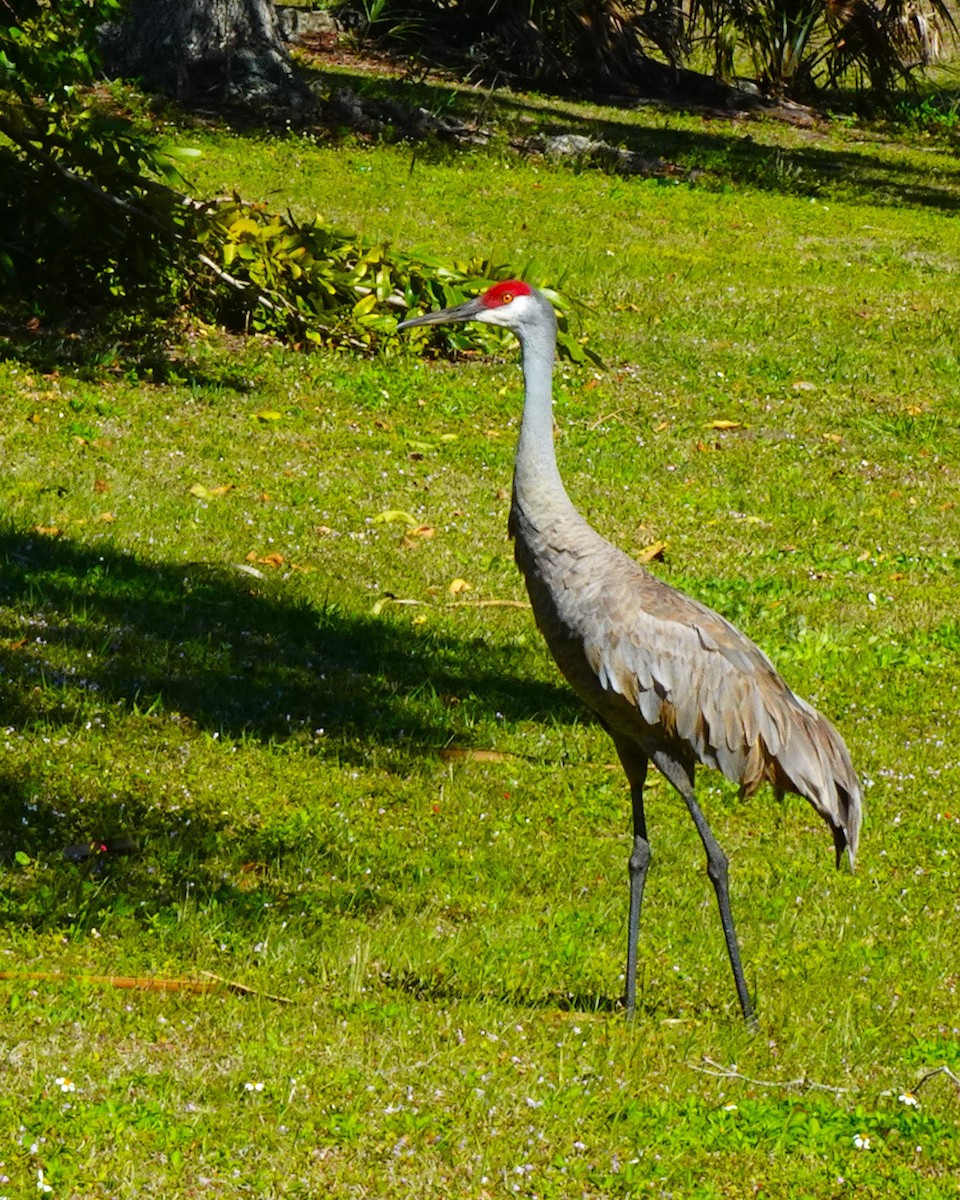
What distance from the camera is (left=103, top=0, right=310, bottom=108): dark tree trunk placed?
1920 centimetres

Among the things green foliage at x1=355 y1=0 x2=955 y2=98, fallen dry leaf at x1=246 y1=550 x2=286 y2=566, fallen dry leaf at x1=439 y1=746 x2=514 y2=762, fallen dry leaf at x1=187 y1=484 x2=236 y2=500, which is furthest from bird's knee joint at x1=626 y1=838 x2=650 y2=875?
green foliage at x1=355 y1=0 x2=955 y2=98

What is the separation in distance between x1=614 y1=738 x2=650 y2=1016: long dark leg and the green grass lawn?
5.0 inches

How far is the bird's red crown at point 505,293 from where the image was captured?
5828 millimetres

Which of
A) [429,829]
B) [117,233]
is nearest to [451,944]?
[429,829]

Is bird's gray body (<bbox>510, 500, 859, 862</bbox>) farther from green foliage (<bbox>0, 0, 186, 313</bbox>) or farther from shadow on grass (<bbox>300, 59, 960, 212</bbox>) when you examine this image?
shadow on grass (<bbox>300, 59, 960, 212</bbox>)

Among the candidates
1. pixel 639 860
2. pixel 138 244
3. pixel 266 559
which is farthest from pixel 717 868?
pixel 138 244

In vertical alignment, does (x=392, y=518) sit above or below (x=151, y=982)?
above

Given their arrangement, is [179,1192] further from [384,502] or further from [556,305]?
[556,305]

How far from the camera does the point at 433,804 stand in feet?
21.1

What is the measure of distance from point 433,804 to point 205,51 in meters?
15.2

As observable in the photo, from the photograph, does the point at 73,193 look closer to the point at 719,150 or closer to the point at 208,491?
the point at 208,491

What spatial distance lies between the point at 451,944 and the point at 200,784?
1294 millimetres

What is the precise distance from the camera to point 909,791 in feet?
23.0

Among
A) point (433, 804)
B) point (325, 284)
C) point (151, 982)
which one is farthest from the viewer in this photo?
point (325, 284)
